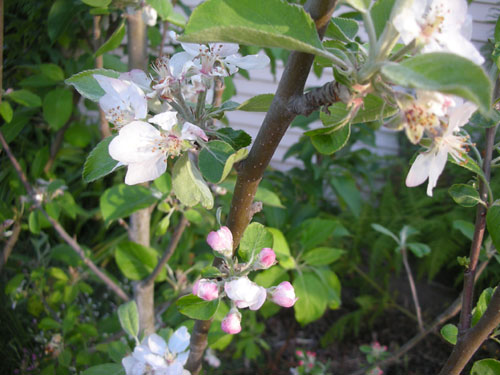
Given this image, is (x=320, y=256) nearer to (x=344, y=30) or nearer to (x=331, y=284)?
(x=331, y=284)

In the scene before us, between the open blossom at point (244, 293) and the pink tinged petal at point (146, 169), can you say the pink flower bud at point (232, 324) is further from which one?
the pink tinged petal at point (146, 169)

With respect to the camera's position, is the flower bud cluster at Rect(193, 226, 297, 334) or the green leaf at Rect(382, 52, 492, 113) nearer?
the green leaf at Rect(382, 52, 492, 113)

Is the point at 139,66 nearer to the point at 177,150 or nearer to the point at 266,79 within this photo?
the point at 177,150

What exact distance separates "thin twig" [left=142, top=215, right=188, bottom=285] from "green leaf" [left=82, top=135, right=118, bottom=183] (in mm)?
423

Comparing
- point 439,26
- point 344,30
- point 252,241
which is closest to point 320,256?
point 252,241

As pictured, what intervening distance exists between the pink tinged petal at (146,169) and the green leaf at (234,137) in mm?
85

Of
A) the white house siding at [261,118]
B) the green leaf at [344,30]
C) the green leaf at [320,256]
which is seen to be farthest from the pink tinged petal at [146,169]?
the white house siding at [261,118]

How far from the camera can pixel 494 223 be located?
542 mm

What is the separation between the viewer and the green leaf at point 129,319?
0.72 m

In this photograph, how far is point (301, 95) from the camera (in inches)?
16.1

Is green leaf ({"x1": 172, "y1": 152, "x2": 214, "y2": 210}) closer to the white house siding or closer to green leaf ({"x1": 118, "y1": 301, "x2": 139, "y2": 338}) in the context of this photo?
green leaf ({"x1": 118, "y1": 301, "x2": 139, "y2": 338})

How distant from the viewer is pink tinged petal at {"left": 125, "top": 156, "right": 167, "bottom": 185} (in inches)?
18.4

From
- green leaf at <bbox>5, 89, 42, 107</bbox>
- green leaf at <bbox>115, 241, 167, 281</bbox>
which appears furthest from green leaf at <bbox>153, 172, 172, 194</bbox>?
green leaf at <bbox>5, 89, 42, 107</bbox>

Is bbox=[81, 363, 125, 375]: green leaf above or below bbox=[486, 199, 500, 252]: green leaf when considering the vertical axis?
below
